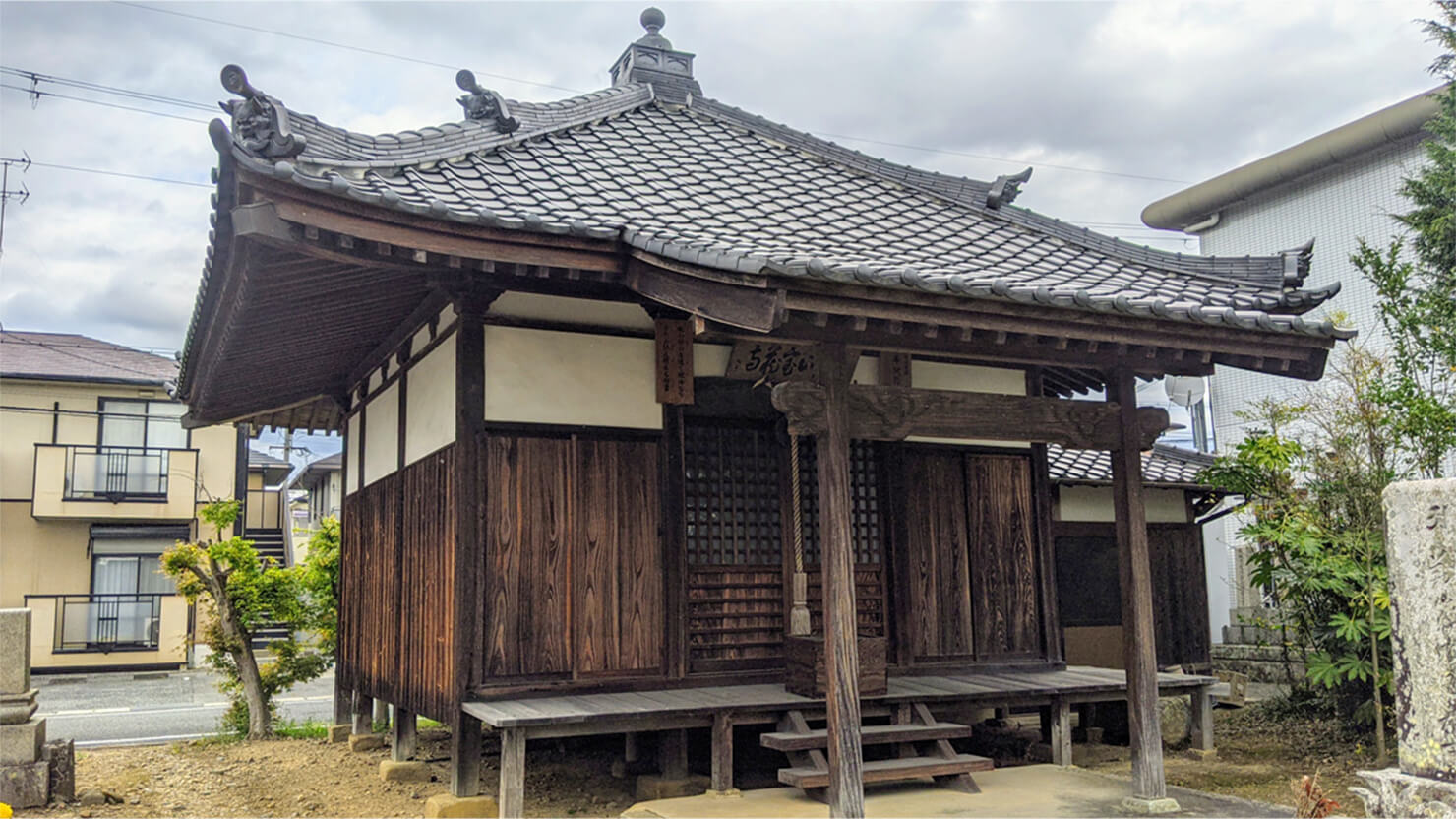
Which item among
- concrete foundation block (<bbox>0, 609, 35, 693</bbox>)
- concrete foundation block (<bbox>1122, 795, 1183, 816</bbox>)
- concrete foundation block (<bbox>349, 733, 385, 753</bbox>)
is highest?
concrete foundation block (<bbox>0, 609, 35, 693</bbox>)

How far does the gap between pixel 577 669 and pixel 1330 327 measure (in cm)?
556

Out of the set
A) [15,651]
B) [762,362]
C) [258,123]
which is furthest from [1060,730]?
[15,651]

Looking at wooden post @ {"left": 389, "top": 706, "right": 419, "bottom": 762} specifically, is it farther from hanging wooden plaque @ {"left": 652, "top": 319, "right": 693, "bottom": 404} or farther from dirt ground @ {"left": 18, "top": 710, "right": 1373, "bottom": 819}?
hanging wooden plaque @ {"left": 652, "top": 319, "right": 693, "bottom": 404}

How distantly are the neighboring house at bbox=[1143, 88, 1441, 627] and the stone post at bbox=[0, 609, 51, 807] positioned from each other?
1491 cm

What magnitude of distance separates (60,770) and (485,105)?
6.10 metres

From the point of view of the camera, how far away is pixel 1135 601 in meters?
7.24

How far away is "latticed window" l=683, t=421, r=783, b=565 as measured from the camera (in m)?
8.36

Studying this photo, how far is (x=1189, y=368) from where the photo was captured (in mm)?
7543

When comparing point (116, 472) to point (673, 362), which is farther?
point (116, 472)

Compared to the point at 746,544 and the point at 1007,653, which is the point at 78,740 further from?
the point at 1007,653

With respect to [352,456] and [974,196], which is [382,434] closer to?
[352,456]

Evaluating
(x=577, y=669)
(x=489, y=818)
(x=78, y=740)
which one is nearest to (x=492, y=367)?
(x=577, y=669)

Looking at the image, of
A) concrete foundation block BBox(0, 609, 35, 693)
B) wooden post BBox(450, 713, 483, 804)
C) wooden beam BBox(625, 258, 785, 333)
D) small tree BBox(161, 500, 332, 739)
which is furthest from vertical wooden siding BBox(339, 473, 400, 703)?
wooden beam BBox(625, 258, 785, 333)

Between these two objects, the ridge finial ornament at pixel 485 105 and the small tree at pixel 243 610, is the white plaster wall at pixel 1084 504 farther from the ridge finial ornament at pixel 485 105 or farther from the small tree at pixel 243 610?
the small tree at pixel 243 610
